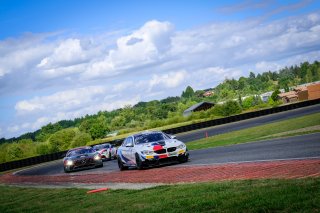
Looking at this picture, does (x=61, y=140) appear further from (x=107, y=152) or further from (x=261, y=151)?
(x=261, y=151)

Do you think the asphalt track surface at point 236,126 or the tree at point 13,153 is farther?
the tree at point 13,153

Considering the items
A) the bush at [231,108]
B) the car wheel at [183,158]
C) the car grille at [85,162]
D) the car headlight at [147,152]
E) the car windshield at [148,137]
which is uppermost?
the bush at [231,108]

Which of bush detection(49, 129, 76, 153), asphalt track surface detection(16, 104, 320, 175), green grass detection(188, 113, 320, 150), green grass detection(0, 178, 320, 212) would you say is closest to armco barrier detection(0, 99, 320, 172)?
green grass detection(188, 113, 320, 150)

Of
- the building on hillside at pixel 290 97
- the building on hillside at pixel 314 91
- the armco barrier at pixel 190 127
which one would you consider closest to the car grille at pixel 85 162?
the armco barrier at pixel 190 127

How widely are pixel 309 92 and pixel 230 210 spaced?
122138 mm

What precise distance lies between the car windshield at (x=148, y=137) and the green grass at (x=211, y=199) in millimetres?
7228

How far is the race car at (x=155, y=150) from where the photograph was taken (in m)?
17.8

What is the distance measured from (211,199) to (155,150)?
1011 centimetres

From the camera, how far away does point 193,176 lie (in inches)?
497

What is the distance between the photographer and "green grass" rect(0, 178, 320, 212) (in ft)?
21.0

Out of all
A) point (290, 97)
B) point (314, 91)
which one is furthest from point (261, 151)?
point (290, 97)

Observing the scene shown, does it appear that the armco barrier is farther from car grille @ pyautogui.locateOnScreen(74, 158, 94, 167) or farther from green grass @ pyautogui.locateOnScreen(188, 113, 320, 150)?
car grille @ pyautogui.locateOnScreen(74, 158, 94, 167)

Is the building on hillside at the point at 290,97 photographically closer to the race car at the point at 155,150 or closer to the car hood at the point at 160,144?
the race car at the point at 155,150

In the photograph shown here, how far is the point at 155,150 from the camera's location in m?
17.8
